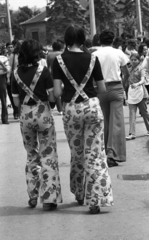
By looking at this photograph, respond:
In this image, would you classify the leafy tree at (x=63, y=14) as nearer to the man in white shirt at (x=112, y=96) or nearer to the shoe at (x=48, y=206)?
the man in white shirt at (x=112, y=96)

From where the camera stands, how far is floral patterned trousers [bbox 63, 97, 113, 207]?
22.7 ft

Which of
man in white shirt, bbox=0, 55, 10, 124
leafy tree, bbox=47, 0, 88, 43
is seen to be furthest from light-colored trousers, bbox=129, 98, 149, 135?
leafy tree, bbox=47, 0, 88, 43

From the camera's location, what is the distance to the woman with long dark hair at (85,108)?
6.89 meters

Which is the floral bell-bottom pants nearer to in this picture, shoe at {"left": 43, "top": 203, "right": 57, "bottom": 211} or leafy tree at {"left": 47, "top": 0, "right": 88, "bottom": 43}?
shoe at {"left": 43, "top": 203, "right": 57, "bottom": 211}

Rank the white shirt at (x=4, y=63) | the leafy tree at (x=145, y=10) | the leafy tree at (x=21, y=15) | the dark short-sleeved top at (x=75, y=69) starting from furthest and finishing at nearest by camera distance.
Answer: the leafy tree at (x=21, y=15), the leafy tree at (x=145, y=10), the white shirt at (x=4, y=63), the dark short-sleeved top at (x=75, y=69)

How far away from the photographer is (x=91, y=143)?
6969 millimetres

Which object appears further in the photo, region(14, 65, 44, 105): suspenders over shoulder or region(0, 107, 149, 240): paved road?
region(14, 65, 44, 105): suspenders over shoulder

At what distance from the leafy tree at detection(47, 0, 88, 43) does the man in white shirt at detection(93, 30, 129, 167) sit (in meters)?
91.2

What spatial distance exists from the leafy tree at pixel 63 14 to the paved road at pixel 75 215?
92.0 meters

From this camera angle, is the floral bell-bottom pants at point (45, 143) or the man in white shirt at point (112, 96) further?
the man in white shirt at point (112, 96)

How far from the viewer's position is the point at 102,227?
6.38 m

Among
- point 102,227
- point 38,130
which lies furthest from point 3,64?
point 102,227

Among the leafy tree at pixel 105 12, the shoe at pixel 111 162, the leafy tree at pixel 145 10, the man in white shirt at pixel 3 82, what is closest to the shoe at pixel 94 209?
the shoe at pixel 111 162

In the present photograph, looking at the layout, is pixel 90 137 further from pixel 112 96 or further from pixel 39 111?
pixel 112 96
